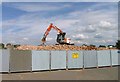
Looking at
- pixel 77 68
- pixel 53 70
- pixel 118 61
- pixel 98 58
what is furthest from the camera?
pixel 118 61

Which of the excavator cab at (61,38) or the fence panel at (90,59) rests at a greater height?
the excavator cab at (61,38)

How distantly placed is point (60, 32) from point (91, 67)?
101 feet

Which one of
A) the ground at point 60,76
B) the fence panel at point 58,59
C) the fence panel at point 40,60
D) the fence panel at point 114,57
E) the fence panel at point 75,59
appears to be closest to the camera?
the ground at point 60,76

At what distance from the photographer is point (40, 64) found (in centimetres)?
2327

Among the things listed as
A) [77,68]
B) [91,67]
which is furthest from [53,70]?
[91,67]

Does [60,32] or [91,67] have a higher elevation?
[60,32]

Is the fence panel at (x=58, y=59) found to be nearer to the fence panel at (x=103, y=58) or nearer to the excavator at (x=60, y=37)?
the fence panel at (x=103, y=58)

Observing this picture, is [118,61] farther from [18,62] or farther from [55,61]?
[18,62]

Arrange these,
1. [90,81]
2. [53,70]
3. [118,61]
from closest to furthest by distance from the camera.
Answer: [90,81] < [53,70] < [118,61]

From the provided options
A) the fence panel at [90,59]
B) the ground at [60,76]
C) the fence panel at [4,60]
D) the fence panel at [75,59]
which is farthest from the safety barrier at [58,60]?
the fence panel at [4,60]

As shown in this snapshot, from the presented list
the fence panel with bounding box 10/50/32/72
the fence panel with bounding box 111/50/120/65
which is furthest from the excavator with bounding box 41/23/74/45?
the fence panel with bounding box 10/50/32/72

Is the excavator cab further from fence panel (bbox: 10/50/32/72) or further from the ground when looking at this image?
the ground

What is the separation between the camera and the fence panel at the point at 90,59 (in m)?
26.4

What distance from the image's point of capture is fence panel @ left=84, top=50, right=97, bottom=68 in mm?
26422
